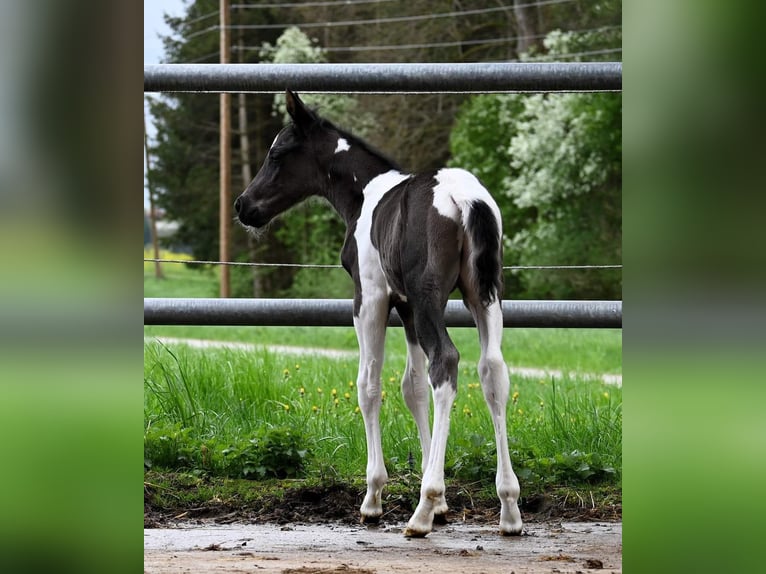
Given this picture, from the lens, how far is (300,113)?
11.3ft

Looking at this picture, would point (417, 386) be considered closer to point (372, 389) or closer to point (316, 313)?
point (372, 389)

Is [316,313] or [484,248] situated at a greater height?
[484,248]

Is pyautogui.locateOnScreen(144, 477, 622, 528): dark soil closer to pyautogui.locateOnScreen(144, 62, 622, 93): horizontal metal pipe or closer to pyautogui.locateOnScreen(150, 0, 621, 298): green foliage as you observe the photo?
pyautogui.locateOnScreen(144, 62, 622, 93): horizontal metal pipe

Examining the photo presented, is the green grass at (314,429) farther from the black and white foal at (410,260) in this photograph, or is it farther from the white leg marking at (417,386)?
the black and white foal at (410,260)

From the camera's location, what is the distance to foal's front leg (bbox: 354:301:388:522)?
10.2ft

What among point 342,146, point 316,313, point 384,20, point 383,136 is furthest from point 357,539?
point 384,20

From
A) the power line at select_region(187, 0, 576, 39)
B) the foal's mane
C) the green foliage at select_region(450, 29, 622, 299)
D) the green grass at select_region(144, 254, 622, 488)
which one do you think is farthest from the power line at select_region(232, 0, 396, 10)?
the foal's mane

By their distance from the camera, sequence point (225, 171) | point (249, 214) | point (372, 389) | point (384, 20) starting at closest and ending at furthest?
point (372, 389) → point (249, 214) → point (225, 171) → point (384, 20)

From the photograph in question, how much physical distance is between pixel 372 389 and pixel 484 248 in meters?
0.71

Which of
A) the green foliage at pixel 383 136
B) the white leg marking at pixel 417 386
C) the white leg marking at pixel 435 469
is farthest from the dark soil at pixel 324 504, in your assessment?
the green foliage at pixel 383 136

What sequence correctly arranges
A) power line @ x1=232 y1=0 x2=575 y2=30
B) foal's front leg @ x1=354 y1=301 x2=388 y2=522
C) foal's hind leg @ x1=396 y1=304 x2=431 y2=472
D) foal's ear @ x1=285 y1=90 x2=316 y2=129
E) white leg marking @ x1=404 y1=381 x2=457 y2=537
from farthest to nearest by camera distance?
power line @ x1=232 y1=0 x2=575 y2=30 → foal's ear @ x1=285 y1=90 x2=316 y2=129 → foal's hind leg @ x1=396 y1=304 x2=431 y2=472 → foal's front leg @ x1=354 y1=301 x2=388 y2=522 → white leg marking @ x1=404 y1=381 x2=457 y2=537
